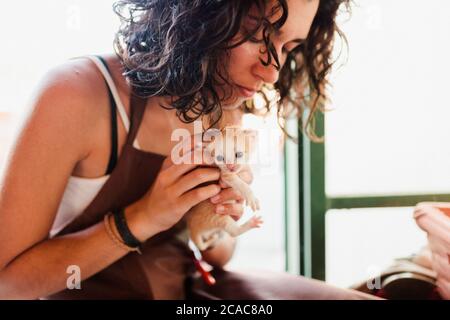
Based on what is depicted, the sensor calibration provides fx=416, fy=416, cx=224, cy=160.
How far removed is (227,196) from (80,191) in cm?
36

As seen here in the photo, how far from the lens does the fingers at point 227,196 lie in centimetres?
84

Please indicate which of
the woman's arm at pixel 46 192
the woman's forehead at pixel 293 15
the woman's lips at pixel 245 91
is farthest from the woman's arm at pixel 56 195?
the woman's forehead at pixel 293 15

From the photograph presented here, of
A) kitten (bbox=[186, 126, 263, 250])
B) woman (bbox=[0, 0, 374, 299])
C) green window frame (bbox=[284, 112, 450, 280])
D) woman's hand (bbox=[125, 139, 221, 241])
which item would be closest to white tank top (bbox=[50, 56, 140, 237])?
woman (bbox=[0, 0, 374, 299])

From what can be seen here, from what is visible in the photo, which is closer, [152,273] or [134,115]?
Result: [134,115]

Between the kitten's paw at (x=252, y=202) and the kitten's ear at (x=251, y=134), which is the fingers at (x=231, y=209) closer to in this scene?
the kitten's paw at (x=252, y=202)

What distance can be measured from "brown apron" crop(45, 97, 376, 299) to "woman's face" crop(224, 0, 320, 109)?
0.23 m

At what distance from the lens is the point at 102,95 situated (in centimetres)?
93

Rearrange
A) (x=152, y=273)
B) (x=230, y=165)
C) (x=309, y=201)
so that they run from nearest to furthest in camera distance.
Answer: (x=230, y=165)
(x=152, y=273)
(x=309, y=201)

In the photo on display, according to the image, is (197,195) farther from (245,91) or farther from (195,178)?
(245,91)

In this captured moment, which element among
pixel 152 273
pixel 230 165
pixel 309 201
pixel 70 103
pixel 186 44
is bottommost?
pixel 152 273

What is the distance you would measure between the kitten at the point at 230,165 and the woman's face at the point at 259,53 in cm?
13

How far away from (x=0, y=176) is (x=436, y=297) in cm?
101

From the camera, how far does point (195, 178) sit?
2.74 ft

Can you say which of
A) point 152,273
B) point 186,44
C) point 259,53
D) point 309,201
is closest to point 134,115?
point 186,44
